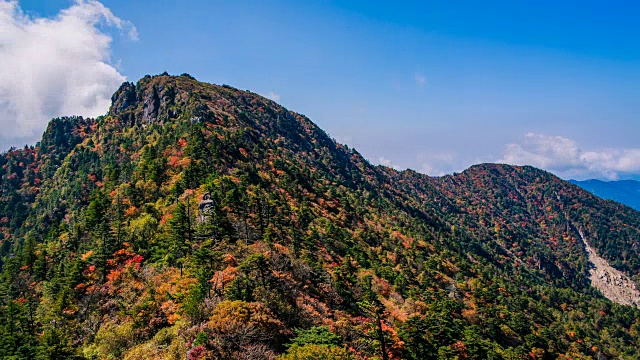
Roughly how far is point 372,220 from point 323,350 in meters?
128

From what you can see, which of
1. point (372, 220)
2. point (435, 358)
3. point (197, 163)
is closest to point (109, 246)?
point (197, 163)

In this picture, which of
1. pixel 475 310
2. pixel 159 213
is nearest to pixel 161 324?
pixel 159 213

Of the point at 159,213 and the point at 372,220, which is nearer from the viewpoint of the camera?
the point at 159,213

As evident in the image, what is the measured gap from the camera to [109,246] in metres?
68.1

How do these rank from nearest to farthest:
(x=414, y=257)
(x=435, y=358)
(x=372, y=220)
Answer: (x=435, y=358) → (x=414, y=257) → (x=372, y=220)

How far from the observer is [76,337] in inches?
1943

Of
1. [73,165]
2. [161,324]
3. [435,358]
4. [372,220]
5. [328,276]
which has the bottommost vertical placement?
[435,358]

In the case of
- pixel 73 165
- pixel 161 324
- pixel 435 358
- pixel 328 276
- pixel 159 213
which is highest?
pixel 73 165

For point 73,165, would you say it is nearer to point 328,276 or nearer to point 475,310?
point 328,276

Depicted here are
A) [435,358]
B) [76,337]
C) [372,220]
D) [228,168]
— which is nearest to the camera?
[76,337]

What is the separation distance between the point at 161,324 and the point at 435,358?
42602 millimetres

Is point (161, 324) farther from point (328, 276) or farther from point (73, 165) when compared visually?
point (73, 165)

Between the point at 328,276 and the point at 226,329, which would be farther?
the point at 328,276

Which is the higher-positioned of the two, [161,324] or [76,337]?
[161,324]
